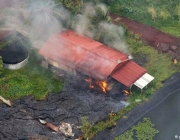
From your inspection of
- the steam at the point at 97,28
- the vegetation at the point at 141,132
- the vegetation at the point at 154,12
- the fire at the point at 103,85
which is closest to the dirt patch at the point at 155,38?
the vegetation at the point at 154,12

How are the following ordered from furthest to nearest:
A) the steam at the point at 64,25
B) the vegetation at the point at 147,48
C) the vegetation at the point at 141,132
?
the steam at the point at 64,25, the vegetation at the point at 147,48, the vegetation at the point at 141,132

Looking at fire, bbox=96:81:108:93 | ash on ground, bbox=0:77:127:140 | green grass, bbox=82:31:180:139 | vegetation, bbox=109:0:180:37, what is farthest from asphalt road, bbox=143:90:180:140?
vegetation, bbox=109:0:180:37

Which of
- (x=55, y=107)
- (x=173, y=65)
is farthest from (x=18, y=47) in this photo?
(x=173, y=65)

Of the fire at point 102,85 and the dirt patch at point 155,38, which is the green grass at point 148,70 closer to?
the dirt patch at point 155,38

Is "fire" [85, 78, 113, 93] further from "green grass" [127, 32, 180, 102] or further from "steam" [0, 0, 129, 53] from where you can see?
"steam" [0, 0, 129, 53]

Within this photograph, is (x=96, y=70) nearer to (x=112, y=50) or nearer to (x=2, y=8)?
(x=112, y=50)
